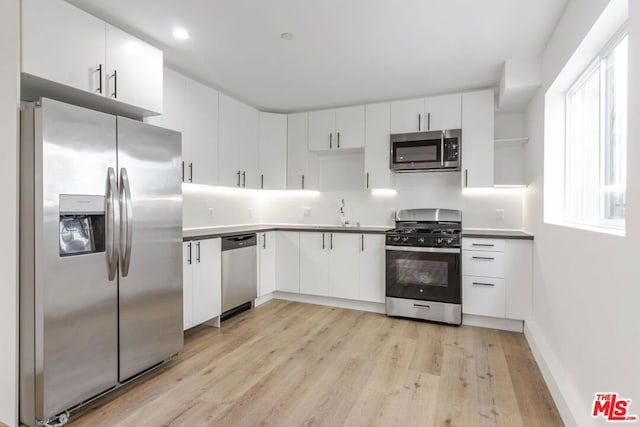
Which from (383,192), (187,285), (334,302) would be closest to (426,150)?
(383,192)

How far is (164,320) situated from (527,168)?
12.2ft

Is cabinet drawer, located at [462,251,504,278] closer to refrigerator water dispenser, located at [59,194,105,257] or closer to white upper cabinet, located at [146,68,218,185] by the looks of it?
white upper cabinet, located at [146,68,218,185]

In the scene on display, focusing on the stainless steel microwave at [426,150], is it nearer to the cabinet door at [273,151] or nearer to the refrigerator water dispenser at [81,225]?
the cabinet door at [273,151]

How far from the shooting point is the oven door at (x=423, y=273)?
3.46 metres

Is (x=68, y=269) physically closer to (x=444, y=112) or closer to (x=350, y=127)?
(x=350, y=127)

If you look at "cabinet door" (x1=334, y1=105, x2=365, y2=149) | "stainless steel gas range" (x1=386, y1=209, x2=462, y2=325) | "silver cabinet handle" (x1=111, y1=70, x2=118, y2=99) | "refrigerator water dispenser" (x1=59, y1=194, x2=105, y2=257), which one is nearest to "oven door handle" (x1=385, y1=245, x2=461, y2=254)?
"stainless steel gas range" (x1=386, y1=209, x2=462, y2=325)

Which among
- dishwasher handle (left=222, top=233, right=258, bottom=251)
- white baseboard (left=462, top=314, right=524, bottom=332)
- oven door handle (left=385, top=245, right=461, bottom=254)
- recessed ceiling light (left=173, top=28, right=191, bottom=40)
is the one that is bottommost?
white baseboard (left=462, top=314, right=524, bottom=332)

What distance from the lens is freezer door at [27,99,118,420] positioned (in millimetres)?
1790

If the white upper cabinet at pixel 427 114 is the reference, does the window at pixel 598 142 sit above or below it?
below

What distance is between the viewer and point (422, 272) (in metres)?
3.62

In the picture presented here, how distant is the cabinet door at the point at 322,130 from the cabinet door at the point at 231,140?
33.7 inches

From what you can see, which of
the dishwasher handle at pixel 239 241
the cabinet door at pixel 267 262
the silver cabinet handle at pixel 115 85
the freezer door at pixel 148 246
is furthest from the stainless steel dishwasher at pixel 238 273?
the silver cabinet handle at pixel 115 85

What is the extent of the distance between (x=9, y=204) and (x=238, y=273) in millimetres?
2106

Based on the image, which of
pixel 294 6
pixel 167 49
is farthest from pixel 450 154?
pixel 167 49
